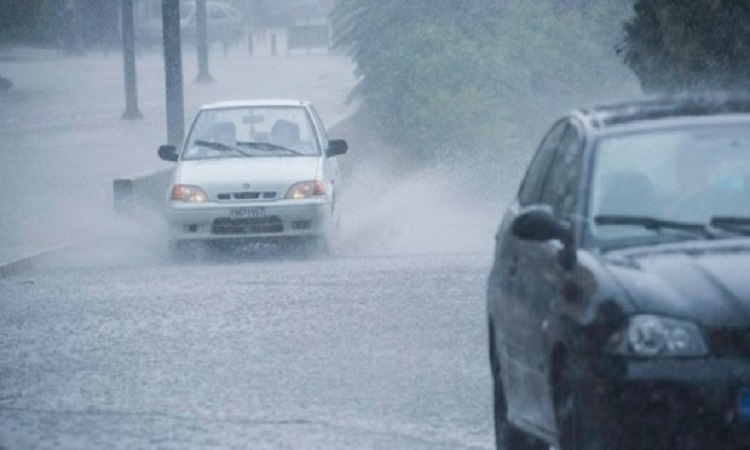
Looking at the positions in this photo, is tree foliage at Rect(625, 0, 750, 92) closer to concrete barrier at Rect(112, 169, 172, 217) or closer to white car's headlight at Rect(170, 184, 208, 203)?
white car's headlight at Rect(170, 184, 208, 203)

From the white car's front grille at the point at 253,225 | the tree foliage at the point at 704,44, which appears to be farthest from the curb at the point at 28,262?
the tree foliage at the point at 704,44

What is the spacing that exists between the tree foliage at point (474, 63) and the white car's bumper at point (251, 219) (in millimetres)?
22964

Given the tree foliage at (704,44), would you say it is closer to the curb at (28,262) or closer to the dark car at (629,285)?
the curb at (28,262)

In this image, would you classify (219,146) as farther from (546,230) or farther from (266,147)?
(546,230)

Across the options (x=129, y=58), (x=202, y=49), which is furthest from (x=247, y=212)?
(x=202, y=49)

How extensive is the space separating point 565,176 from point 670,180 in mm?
518

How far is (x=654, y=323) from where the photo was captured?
7832 millimetres

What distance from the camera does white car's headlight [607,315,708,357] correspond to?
7.75m

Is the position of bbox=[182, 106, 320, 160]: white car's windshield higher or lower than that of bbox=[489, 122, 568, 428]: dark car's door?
lower

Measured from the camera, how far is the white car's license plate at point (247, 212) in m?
22.1

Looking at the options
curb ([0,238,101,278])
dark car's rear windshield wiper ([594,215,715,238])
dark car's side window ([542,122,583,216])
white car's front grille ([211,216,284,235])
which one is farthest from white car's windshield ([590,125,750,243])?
white car's front grille ([211,216,284,235])

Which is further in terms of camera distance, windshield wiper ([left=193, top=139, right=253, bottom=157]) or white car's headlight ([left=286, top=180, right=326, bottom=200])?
windshield wiper ([left=193, top=139, right=253, bottom=157])

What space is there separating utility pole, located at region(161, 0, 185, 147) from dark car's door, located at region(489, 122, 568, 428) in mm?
19810

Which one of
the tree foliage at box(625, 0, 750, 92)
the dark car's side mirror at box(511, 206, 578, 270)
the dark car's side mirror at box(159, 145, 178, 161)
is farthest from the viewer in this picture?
the dark car's side mirror at box(159, 145, 178, 161)
